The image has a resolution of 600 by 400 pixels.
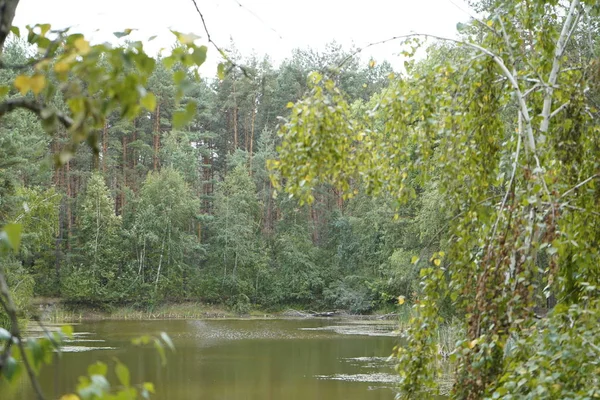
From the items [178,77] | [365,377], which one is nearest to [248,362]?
[365,377]

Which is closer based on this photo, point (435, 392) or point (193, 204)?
point (435, 392)

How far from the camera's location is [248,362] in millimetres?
16922

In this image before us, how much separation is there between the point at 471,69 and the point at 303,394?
10.7 m

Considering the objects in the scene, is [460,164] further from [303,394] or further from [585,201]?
[303,394]

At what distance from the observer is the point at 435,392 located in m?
2.99

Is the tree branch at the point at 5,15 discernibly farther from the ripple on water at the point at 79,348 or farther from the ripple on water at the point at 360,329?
the ripple on water at the point at 360,329

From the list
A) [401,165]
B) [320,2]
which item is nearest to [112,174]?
[320,2]

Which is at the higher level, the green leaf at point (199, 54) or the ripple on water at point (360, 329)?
the green leaf at point (199, 54)

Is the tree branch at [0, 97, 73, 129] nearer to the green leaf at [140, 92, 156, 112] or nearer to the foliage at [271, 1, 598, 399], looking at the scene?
the green leaf at [140, 92, 156, 112]

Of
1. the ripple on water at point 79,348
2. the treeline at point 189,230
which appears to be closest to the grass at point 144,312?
the treeline at point 189,230

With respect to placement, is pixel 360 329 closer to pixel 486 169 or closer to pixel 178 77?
pixel 486 169

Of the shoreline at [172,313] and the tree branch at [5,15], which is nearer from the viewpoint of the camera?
the tree branch at [5,15]

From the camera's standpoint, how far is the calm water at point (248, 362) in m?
13.1

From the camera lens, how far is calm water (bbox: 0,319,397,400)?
13141mm
